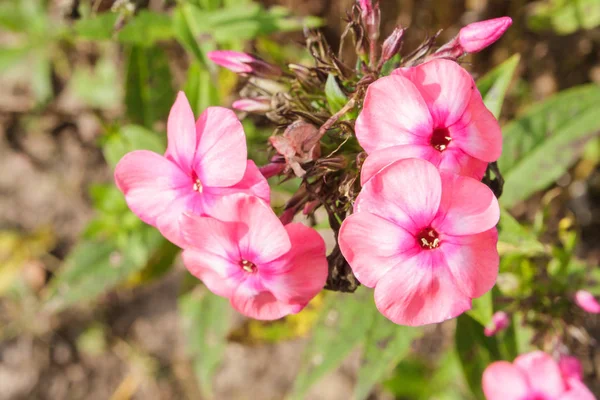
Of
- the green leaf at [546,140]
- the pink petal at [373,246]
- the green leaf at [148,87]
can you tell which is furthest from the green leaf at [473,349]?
the green leaf at [148,87]

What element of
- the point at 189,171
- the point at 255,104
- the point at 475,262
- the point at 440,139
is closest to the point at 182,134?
the point at 189,171

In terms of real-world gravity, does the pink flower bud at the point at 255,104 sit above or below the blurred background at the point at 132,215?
above

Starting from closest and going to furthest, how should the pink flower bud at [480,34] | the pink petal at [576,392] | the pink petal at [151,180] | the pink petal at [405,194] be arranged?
the pink petal at [405,194], the pink flower bud at [480,34], the pink petal at [151,180], the pink petal at [576,392]

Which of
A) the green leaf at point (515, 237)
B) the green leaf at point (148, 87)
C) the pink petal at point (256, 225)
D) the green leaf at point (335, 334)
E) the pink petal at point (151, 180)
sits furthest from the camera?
the green leaf at point (148, 87)

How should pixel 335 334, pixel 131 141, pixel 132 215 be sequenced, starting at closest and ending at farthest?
pixel 335 334
pixel 131 141
pixel 132 215

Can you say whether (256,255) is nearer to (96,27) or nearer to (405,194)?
(405,194)

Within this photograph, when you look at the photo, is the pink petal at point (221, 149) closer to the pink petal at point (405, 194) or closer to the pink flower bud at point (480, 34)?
the pink petal at point (405, 194)

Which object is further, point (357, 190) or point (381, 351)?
point (381, 351)
